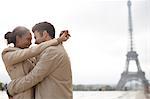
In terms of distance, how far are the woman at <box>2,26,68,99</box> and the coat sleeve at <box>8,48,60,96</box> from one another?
0.05 ft

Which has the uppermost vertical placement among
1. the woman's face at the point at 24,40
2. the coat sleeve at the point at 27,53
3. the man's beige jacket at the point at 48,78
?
the woman's face at the point at 24,40

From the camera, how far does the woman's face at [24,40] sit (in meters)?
0.96

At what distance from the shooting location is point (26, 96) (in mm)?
910

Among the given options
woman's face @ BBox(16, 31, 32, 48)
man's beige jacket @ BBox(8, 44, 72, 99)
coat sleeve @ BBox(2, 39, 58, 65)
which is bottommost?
man's beige jacket @ BBox(8, 44, 72, 99)

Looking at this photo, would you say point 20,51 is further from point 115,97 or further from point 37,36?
point 115,97

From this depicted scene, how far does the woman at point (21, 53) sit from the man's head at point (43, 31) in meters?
0.02

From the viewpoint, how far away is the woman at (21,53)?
0.92 m

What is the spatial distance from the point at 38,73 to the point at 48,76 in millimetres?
29

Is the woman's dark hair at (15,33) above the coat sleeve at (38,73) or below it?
above

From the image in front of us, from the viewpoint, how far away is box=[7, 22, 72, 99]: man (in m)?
0.91

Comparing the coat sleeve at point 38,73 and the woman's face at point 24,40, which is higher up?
the woman's face at point 24,40

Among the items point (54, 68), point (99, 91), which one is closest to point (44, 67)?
point (54, 68)

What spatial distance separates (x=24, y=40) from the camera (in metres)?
0.96

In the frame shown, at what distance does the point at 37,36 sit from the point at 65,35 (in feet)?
0.25
